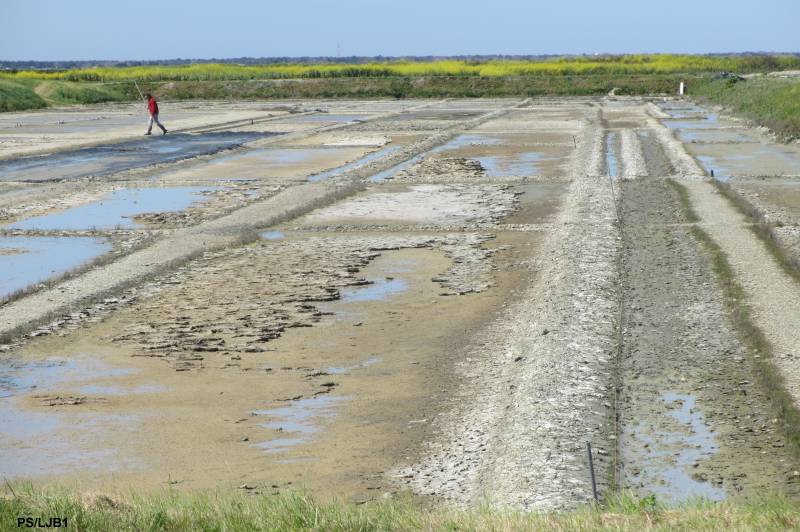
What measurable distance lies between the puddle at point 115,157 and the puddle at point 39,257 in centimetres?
814

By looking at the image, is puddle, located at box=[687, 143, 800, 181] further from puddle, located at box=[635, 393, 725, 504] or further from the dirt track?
puddle, located at box=[635, 393, 725, 504]

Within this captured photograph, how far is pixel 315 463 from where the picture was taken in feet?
23.2

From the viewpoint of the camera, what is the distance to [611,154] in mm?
27312

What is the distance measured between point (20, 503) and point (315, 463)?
6.45ft

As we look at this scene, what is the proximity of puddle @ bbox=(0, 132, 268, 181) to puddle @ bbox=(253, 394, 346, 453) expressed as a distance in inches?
655

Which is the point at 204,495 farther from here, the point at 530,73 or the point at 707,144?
the point at 530,73

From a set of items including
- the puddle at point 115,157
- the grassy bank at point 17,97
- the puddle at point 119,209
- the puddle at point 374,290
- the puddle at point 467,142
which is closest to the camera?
the puddle at point 374,290

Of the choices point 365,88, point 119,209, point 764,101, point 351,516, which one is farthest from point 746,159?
point 365,88

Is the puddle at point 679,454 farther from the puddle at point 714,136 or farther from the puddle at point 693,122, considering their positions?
the puddle at point 693,122

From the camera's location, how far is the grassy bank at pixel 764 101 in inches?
1270

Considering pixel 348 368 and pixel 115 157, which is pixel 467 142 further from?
pixel 348 368

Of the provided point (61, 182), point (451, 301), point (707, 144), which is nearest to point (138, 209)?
point (61, 182)

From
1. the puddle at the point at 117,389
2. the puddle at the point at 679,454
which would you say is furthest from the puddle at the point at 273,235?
the puddle at the point at 679,454

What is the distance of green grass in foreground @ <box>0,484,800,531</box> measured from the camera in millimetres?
5246
